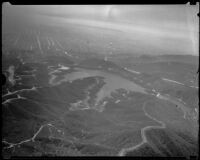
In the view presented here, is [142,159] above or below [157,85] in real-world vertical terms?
above

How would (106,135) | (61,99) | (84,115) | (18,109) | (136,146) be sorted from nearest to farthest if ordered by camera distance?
(136,146)
(106,135)
(18,109)
(84,115)
(61,99)

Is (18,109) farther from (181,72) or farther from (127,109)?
(181,72)

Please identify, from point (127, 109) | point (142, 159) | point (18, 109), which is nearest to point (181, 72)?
point (127, 109)

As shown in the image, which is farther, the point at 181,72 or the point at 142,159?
the point at 181,72

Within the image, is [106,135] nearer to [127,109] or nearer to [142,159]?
[127,109]

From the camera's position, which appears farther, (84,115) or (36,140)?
(84,115)

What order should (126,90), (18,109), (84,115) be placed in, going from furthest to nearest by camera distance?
(126,90) → (84,115) → (18,109)

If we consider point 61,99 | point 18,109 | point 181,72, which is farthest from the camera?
point 181,72
